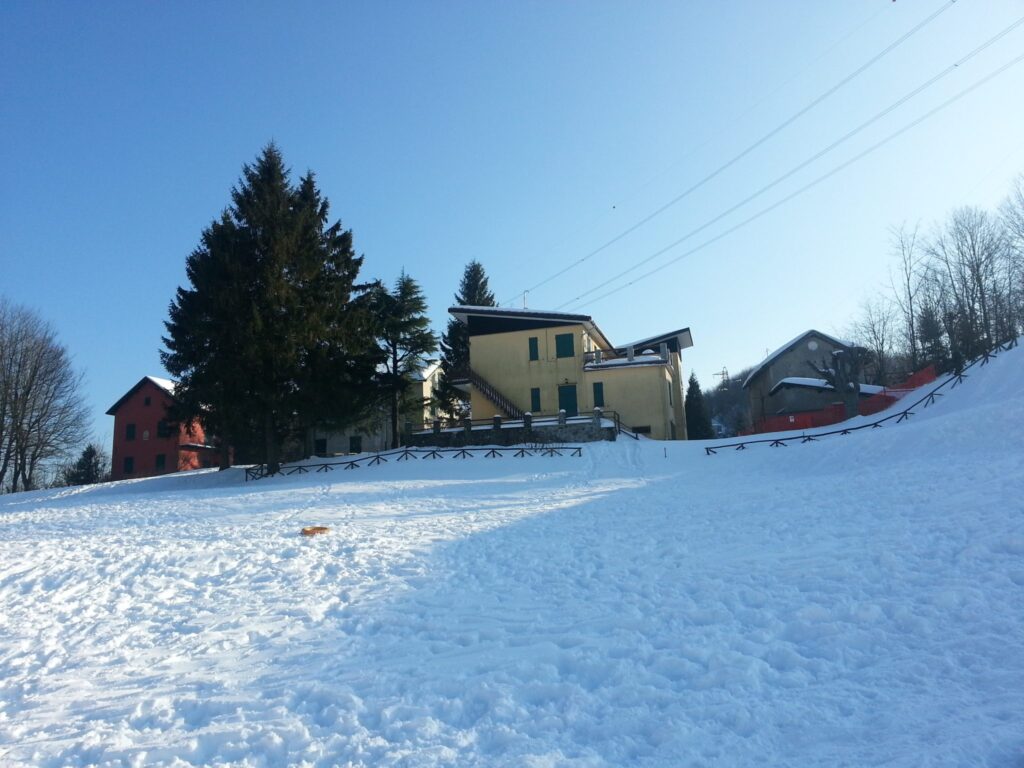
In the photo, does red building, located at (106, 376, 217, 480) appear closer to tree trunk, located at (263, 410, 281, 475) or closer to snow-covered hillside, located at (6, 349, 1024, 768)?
tree trunk, located at (263, 410, 281, 475)

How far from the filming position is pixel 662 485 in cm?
1977

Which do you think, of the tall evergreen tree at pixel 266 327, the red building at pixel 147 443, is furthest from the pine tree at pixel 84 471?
the tall evergreen tree at pixel 266 327

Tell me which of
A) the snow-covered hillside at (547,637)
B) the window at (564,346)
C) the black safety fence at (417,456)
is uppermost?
the window at (564,346)

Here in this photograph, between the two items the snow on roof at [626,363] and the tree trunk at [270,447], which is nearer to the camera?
the tree trunk at [270,447]

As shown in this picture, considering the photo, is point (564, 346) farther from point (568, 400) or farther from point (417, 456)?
point (417, 456)

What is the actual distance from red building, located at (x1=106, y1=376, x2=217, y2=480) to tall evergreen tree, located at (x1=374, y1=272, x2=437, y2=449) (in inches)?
974

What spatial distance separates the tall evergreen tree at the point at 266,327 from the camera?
2775cm

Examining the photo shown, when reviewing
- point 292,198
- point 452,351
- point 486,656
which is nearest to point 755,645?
point 486,656

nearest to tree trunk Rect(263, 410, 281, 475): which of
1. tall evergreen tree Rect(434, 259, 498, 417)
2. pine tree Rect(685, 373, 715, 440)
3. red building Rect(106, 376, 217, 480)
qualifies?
tall evergreen tree Rect(434, 259, 498, 417)

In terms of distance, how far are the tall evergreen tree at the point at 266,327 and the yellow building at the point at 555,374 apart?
9549mm

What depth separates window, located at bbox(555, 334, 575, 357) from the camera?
126 ft

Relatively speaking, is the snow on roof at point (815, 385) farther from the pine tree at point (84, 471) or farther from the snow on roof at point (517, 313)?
the pine tree at point (84, 471)

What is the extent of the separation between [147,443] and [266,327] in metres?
32.1

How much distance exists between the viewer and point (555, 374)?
38344 mm
